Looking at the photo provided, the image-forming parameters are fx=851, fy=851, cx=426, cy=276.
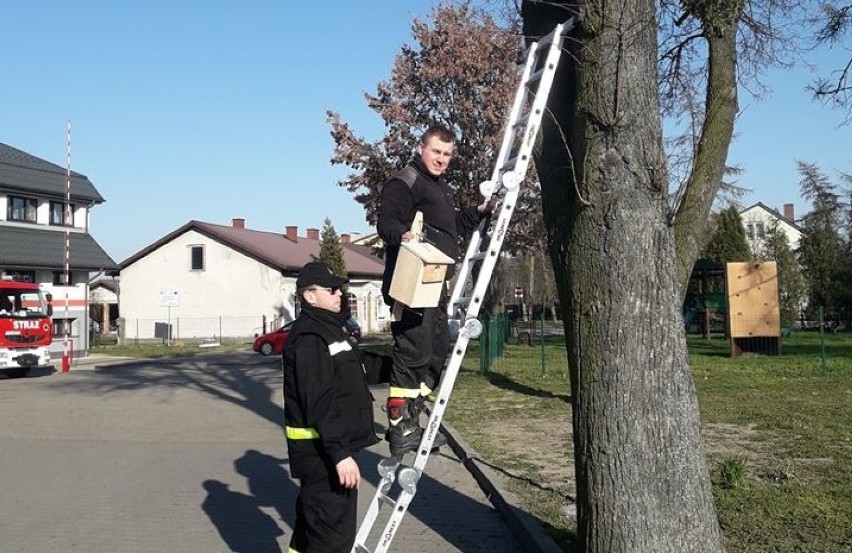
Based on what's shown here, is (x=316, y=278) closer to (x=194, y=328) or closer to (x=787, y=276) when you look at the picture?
(x=787, y=276)

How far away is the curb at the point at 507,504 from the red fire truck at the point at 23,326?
57.1ft

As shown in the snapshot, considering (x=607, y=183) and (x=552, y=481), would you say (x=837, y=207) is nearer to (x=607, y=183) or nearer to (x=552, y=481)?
(x=552, y=481)

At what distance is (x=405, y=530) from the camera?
22.9 feet

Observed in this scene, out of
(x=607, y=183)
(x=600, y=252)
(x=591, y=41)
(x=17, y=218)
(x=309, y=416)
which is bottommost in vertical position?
(x=309, y=416)

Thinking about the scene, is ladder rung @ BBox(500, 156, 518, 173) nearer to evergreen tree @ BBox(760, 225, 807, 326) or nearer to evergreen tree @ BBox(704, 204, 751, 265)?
evergreen tree @ BBox(760, 225, 807, 326)

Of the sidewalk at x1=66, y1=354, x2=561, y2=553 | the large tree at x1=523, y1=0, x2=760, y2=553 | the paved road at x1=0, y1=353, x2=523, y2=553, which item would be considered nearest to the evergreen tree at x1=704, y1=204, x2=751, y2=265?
the paved road at x1=0, y1=353, x2=523, y2=553

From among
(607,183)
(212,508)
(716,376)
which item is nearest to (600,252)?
(607,183)

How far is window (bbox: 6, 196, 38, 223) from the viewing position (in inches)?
1394

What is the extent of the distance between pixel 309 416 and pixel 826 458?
6057 mm

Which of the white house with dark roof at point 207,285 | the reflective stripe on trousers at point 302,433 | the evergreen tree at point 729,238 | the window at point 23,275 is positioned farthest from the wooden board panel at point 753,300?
the white house with dark roof at point 207,285

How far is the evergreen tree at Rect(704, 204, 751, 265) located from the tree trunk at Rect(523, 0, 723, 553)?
43.4m

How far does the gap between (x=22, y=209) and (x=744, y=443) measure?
3395 centimetres

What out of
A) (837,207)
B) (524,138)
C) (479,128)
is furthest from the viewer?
(837,207)

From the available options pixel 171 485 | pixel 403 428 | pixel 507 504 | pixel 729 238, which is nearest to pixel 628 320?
pixel 403 428
